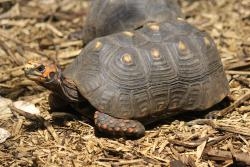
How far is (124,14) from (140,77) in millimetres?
1574

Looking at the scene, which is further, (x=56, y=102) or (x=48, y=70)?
(x=56, y=102)

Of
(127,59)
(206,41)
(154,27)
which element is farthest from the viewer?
(206,41)

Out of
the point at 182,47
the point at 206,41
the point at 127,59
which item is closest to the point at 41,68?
the point at 127,59

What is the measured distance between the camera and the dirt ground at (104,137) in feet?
14.3

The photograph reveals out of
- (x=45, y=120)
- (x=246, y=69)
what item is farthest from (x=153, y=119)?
(x=246, y=69)

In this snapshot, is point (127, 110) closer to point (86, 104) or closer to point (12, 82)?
point (86, 104)

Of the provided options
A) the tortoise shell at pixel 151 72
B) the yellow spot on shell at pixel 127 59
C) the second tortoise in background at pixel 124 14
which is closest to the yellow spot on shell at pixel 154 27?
the tortoise shell at pixel 151 72

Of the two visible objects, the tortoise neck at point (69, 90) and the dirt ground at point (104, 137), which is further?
the tortoise neck at point (69, 90)

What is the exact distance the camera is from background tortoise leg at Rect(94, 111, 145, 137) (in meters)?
4.49

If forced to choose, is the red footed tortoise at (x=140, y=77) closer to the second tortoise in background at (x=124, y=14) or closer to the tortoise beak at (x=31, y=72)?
the tortoise beak at (x=31, y=72)

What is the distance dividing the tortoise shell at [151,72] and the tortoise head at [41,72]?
0.27 m

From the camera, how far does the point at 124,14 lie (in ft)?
19.6

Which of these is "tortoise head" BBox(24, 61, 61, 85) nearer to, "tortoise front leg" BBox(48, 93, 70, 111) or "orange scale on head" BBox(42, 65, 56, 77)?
"orange scale on head" BBox(42, 65, 56, 77)

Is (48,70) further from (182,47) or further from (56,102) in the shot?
(182,47)
